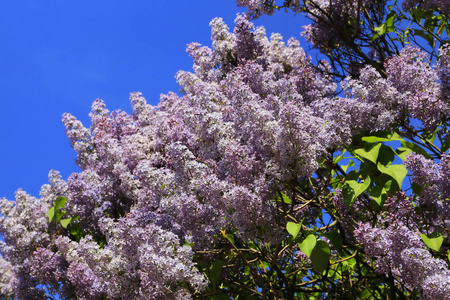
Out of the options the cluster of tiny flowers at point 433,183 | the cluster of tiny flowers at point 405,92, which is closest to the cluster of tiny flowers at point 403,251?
the cluster of tiny flowers at point 433,183

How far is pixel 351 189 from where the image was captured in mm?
3480

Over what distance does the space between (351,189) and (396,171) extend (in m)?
0.32

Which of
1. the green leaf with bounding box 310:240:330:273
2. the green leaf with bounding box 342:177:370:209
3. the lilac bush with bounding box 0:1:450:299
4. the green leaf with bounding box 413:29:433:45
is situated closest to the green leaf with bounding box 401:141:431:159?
→ the lilac bush with bounding box 0:1:450:299

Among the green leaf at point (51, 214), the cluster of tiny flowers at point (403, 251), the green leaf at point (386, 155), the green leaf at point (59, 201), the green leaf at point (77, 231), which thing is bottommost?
the cluster of tiny flowers at point (403, 251)

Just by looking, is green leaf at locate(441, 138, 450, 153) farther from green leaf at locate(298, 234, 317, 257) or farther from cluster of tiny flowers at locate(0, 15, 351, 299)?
green leaf at locate(298, 234, 317, 257)

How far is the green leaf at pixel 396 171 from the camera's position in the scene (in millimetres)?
3273

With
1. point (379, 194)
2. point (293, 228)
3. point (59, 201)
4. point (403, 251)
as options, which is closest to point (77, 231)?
point (59, 201)

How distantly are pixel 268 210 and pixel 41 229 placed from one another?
3.05m

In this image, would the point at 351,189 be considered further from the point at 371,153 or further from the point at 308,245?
the point at 308,245

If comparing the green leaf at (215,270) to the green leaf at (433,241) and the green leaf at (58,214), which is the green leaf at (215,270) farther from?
the green leaf at (58,214)

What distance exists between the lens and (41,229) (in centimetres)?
555

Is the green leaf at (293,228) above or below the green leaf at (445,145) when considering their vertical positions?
below

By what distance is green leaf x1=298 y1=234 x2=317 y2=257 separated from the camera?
323 centimetres

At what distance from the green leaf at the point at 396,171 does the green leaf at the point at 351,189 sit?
133mm
